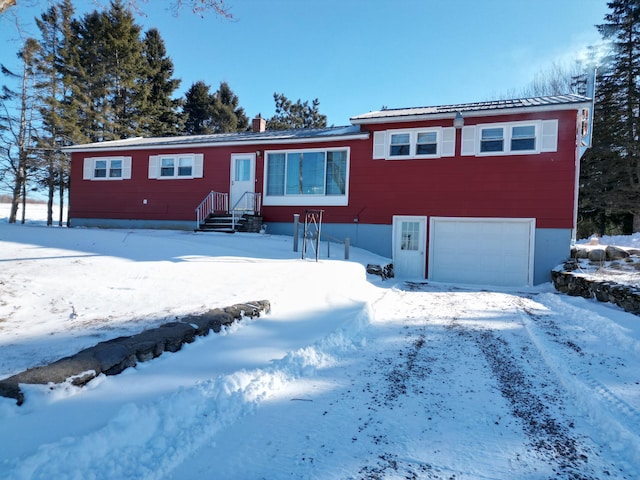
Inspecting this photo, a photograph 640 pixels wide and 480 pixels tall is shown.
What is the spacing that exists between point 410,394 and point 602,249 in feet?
37.7

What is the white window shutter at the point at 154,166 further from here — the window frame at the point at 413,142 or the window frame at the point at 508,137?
the window frame at the point at 508,137

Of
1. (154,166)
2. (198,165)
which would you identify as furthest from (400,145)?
(154,166)

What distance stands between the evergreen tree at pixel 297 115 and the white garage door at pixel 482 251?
2493cm

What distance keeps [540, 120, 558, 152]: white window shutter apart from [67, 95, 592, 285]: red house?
0.09ft

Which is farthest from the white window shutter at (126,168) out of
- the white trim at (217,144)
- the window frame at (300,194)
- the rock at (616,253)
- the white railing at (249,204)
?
the rock at (616,253)

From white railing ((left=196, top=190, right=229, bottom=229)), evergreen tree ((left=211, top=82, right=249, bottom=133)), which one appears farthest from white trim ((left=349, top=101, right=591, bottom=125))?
evergreen tree ((left=211, top=82, right=249, bottom=133))

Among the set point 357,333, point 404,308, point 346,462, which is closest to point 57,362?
point 346,462

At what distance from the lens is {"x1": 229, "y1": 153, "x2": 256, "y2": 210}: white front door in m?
14.4

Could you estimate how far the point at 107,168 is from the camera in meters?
16.5

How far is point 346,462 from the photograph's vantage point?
7.22 feet

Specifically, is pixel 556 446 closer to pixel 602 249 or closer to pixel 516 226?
pixel 516 226

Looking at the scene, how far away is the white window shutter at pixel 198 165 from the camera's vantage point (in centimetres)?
1501

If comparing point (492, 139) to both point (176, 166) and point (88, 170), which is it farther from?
point (88, 170)

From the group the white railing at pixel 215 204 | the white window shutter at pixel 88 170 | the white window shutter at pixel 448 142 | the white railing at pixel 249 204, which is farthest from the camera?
the white window shutter at pixel 88 170
